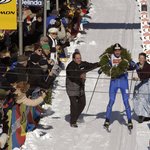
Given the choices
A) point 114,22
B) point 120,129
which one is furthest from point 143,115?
point 114,22

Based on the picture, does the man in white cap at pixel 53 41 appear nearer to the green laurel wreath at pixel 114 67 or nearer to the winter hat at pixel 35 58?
the winter hat at pixel 35 58

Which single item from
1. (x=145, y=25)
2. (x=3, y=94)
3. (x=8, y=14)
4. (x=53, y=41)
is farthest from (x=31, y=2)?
(x=145, y=25)

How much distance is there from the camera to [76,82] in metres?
11.8

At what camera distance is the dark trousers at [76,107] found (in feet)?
39.1

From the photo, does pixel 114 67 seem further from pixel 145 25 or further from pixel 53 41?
pixel 145 25

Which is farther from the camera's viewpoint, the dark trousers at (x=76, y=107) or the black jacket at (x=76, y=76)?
the dark trousers at (x=76, y=107)

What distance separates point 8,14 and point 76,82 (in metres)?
1.98

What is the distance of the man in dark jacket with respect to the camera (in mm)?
11664

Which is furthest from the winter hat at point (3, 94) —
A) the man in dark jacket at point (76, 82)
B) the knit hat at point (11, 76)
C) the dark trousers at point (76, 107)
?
the dark trousers at point (76, 107)

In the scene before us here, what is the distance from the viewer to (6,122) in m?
9.77

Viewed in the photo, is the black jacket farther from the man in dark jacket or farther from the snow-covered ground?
the snow-covered ground

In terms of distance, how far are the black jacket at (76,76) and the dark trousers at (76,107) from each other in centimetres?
13

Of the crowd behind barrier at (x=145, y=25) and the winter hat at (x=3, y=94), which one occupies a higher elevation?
the winter hat at (x=3, y=94)

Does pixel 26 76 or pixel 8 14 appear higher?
pixel 8 14
